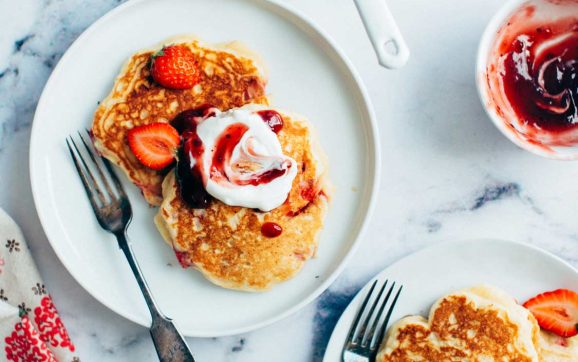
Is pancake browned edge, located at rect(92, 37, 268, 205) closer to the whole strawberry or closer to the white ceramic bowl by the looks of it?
the whole strawberry

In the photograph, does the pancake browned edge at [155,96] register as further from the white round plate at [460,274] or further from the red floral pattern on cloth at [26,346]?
the white round plate at [460,274]

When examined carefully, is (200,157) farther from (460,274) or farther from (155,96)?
(460,274)

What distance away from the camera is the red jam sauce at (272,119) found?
84.5 inches

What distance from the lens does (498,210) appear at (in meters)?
2.41

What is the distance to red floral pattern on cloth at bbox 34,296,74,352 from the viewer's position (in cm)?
235

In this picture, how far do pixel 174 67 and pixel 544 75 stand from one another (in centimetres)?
113

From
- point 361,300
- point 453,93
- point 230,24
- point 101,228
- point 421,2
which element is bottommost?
point 361,300

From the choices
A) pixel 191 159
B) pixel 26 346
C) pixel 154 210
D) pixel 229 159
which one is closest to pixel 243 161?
pixel 229 159

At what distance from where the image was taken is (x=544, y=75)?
2.28 meters

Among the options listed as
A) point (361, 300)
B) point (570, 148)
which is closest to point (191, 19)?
point (361, 300)

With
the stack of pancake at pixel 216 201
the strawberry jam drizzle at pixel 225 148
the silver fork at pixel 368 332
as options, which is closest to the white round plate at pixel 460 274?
the silver fork at pixel 368 332

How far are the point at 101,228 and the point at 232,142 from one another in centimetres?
54

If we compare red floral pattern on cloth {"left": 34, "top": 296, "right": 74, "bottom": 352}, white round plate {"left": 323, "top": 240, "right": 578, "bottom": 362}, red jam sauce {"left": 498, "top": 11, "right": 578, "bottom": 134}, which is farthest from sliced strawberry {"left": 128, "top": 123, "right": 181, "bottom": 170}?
red jam sauce {"left": 498, "top": 11, "right": 578, "bottom": 134}

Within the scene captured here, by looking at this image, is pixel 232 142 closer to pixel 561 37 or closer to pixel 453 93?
pixel 453 93
